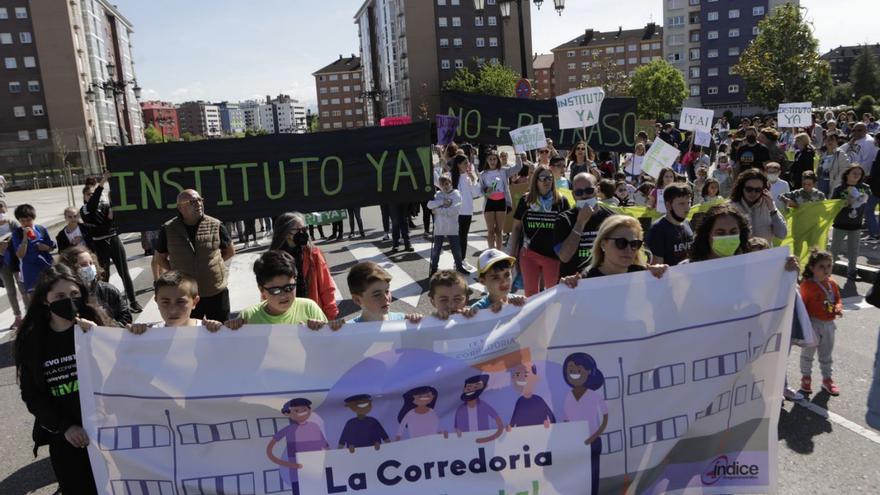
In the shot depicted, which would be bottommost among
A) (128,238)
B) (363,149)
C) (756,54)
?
(128,238)

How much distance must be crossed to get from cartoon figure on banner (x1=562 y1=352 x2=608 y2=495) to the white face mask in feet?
12.2

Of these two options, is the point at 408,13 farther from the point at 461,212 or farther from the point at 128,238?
the point at 461,212

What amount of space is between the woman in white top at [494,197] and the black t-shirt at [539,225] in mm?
3911

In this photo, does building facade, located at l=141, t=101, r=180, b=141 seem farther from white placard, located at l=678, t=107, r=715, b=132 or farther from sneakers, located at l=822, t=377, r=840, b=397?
sneakers, located at l=822, t=377, r=840, b=397

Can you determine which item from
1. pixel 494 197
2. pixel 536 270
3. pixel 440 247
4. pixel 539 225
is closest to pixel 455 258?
pixel 440 247

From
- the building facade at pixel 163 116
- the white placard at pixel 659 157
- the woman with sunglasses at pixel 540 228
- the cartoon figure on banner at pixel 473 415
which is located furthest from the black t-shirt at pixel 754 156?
the building facade at pixel 163 116

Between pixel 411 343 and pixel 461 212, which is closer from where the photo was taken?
pixel 411 343

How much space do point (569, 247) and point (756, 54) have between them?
6410 centimetres

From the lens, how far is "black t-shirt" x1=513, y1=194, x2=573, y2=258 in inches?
252

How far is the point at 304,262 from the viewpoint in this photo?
5.27 m

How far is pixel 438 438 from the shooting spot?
3.47 meters

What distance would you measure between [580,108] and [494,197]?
2.03 meters

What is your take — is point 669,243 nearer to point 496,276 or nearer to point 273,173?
point 496,276

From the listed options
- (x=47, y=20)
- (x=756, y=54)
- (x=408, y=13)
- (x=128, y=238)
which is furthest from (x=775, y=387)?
(x=408, y=13)
